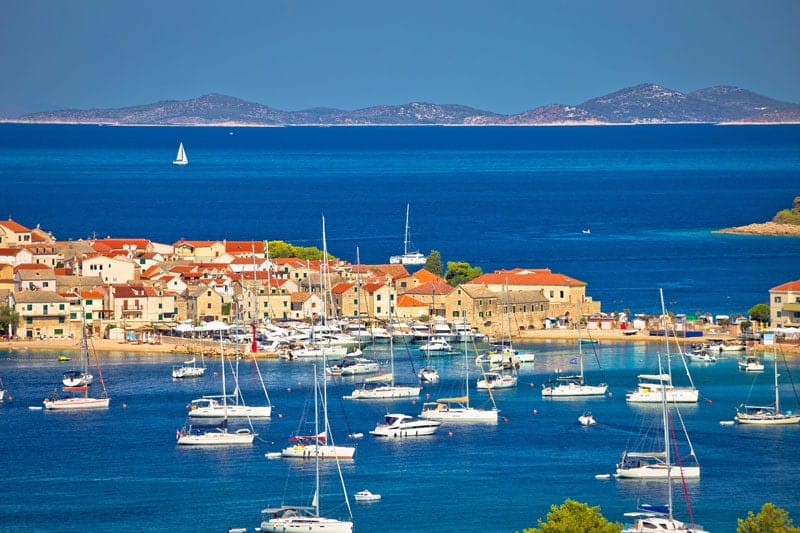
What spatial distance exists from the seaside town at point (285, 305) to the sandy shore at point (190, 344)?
8 cm

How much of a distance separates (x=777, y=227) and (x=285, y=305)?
56455 mm

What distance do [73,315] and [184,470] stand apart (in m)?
23.2

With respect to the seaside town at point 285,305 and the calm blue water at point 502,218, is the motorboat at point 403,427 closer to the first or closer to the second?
the seaside town at point 285,305

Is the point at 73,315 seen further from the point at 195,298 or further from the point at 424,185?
the point at 424,185

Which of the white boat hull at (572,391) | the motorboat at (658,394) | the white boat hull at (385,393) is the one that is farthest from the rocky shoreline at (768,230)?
the white boat hull at (385,393)

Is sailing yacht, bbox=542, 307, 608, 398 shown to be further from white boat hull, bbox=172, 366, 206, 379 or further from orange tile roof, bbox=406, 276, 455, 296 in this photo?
orange tile roof, bbox=406, 276, 455, 296

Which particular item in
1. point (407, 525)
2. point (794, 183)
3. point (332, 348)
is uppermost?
point (794, 183)

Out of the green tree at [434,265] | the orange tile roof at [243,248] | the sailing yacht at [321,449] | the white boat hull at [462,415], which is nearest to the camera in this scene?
the sailing yacht at [321,449]

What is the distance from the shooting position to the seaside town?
67.9 meters

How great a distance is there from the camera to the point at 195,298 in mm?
70625

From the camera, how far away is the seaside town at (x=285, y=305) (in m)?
67.9

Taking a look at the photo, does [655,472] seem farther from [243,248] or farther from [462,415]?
[243,248]

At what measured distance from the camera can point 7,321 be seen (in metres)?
67.2

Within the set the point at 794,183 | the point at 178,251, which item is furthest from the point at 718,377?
the point at 794,183
